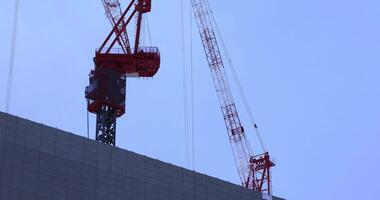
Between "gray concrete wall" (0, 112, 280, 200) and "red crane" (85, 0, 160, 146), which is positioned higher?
"red crane" (85, 0, 160, 146)

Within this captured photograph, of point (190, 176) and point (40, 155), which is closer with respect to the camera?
point (40, 155)

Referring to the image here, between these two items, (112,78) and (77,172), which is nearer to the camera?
(77,172)

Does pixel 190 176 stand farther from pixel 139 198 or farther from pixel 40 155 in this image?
pixel 40 155

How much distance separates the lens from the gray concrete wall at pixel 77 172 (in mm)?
85062

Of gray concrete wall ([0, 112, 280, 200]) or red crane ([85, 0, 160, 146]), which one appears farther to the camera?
red crane ([85, 0, 160, 146])

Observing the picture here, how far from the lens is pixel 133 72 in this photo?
546ft

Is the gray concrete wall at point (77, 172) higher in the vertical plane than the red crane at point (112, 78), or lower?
lower

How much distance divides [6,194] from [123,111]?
272ft

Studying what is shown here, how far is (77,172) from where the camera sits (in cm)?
8925

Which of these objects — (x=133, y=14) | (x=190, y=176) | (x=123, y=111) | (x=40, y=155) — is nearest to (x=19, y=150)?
(x=40, y=155)

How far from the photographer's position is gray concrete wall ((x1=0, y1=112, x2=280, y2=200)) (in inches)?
3349

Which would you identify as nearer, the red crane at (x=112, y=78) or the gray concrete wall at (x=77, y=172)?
the gray concrete wall at (x=77, y=172)

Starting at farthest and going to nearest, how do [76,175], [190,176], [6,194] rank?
[190,176] → [76,175] → [6,194]

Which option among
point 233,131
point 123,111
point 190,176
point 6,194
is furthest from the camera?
point 233,131
